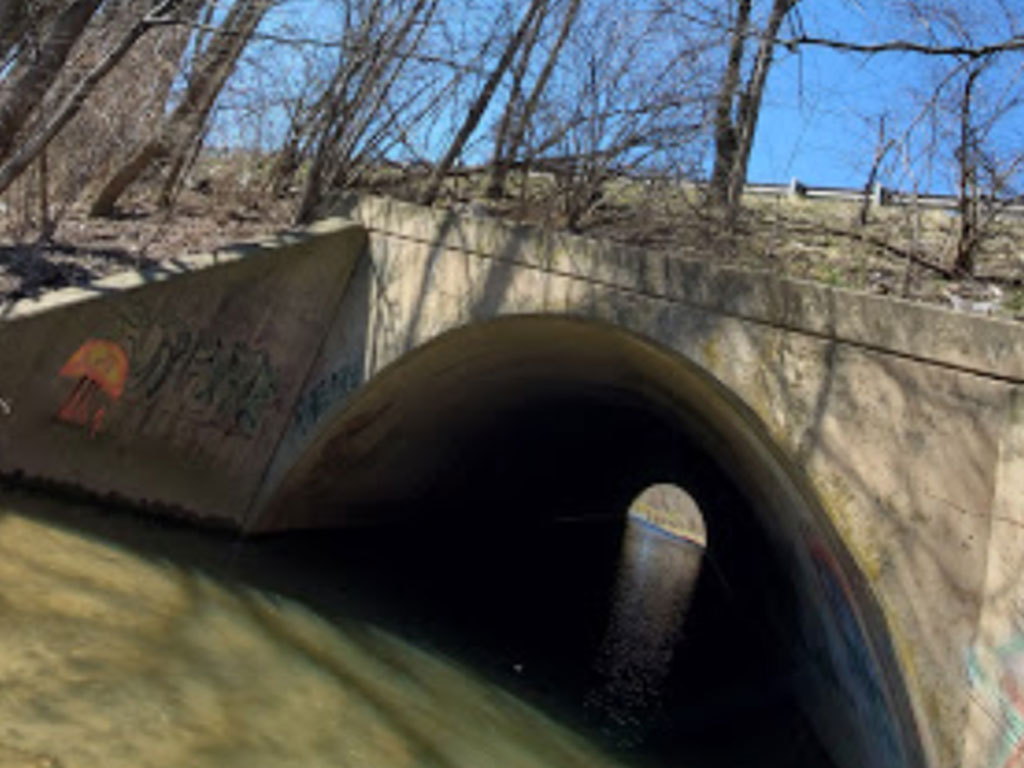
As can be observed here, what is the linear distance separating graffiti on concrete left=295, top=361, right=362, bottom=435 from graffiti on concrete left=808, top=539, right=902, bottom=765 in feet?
13.2

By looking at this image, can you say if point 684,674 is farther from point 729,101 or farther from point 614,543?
point 614,543

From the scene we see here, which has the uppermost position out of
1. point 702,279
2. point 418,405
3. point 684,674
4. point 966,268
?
point 966,268

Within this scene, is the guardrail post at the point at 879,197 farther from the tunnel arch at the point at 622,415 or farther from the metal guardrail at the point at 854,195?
the tunnel arch at the point at 622,415

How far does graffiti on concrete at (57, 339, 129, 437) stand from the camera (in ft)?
23.1

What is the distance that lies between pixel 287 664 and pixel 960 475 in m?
4.02

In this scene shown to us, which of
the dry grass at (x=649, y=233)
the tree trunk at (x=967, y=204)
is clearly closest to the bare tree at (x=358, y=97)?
A: the dry grass at (x=649, y=233)

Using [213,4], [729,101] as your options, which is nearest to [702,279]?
[729,101]

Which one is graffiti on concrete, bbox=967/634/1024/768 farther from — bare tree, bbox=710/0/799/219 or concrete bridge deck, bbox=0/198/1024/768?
bare tree, bbox=710/0/799/219

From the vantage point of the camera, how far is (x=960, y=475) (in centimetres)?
417

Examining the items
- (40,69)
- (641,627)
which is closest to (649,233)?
(641,627)

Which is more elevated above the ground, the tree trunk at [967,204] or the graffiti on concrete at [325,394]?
the tree trunk at [967,204]

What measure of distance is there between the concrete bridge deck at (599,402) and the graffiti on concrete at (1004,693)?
10 mm

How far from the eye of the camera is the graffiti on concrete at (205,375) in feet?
24.2

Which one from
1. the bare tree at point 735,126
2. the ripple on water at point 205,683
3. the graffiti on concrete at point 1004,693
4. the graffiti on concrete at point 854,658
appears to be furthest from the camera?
the bare tree at point 735,126
